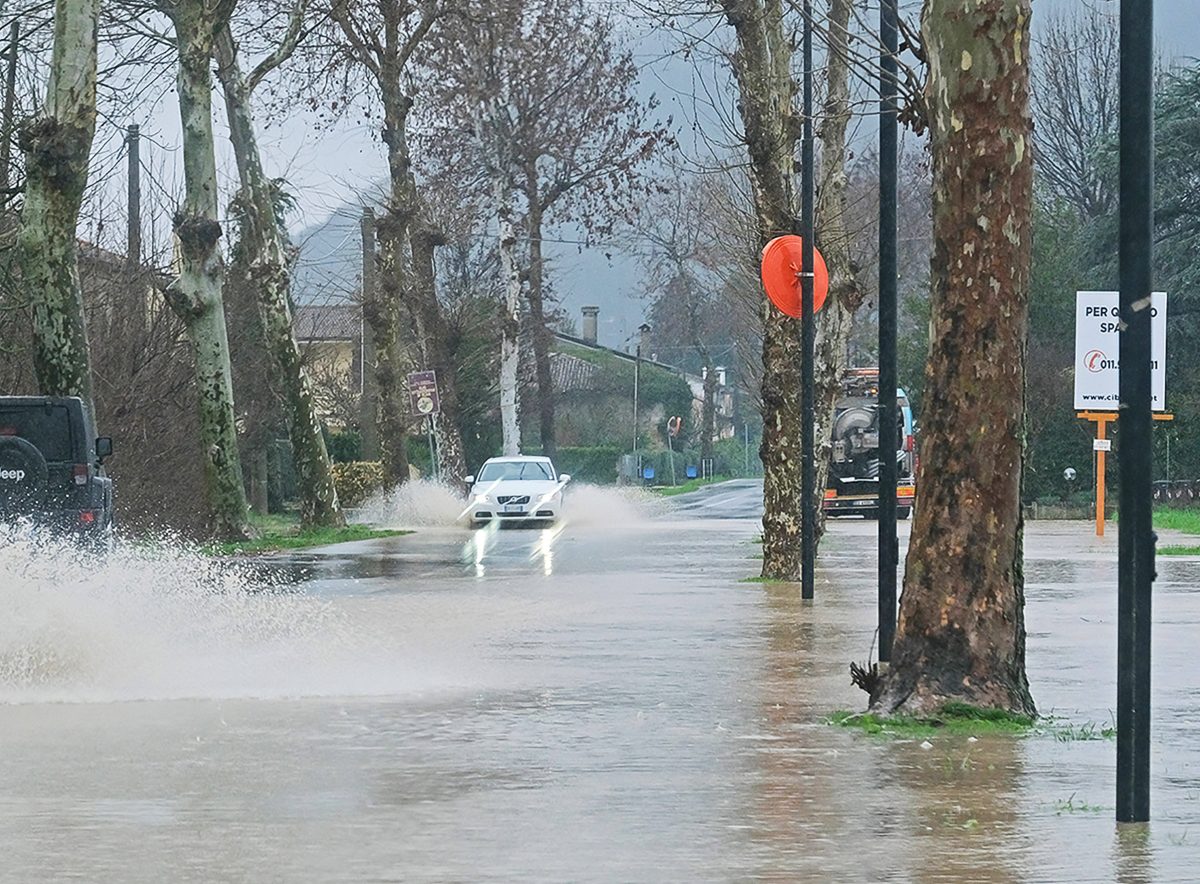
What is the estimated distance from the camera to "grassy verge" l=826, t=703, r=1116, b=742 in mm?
11547

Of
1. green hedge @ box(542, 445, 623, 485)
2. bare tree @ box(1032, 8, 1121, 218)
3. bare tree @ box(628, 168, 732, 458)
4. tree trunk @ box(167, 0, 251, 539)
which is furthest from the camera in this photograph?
green hedge @ box(542, 445, 623, 485)

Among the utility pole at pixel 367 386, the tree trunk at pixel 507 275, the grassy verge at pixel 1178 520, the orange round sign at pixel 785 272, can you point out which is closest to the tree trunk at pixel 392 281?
the utility pole at pixel 367 386

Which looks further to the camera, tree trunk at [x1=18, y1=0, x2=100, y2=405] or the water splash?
the water splash

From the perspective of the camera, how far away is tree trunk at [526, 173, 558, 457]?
64.3 meters

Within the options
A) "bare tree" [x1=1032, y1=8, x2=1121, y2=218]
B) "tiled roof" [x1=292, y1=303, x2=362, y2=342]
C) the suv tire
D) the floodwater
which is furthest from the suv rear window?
"tiled roof" [x1=292, y1=303, x2=362, y2=342]

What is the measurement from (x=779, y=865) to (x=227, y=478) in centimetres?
2853

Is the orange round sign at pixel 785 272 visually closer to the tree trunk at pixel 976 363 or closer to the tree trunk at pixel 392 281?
the tree trunk at pixel 976 363

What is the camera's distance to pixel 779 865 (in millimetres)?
7996

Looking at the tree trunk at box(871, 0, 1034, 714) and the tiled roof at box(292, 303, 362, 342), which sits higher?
the tiled roof at box(292, 303, 362, 342)

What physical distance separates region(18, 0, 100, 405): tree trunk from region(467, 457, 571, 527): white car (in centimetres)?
1888

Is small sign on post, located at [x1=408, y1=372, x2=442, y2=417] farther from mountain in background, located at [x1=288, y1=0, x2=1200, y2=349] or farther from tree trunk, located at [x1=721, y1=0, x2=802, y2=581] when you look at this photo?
tree trunk, located at [x1=721, y1=0, x2=802, y2=581]

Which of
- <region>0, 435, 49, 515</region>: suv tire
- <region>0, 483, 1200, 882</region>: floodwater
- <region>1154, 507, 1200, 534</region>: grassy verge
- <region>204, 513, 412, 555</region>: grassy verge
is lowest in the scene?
<region>0, 483, 1200, 882</region>: floodwater

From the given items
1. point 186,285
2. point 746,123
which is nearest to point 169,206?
point 186,285

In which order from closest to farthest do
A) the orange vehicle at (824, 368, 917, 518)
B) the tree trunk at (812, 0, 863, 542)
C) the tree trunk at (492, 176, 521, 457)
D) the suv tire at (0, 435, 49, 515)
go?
the suv tire at (0, 435, 49, 515), the tree trunk at (812, 0, 863, 542), the orange vehicle at (824, 368, 917, 518), the tree trunk at (492, 176, 521, 457)
